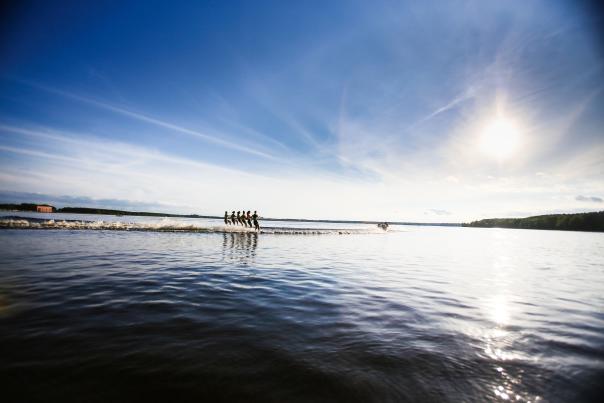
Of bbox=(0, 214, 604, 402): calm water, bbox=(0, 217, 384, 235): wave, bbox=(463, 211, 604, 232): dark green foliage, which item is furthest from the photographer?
bbox=(463, 211, 604, 232): dark green foliage

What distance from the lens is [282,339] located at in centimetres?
523

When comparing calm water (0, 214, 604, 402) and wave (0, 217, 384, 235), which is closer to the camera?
calm water (0, 214, 604, 402)

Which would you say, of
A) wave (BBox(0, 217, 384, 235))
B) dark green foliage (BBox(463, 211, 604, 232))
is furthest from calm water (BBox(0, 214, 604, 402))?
dark green foliage (BBox(463, 211, 604, 232))

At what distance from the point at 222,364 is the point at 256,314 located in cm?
256

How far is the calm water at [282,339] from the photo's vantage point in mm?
3654

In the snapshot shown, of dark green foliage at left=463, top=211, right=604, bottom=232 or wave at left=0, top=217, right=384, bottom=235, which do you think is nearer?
wave at left=0, top=217, right=384, bottom=235

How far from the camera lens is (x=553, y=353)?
522 cm

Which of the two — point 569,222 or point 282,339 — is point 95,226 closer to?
point 282,339

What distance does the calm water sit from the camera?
3654 millimetres

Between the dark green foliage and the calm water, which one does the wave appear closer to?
the calm water

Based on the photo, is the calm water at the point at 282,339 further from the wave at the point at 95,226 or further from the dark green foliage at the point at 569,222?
the dark green foliage at the point at 569,222

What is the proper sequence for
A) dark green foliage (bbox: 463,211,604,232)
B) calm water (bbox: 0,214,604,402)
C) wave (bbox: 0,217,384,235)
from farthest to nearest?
1. dark green foliage (bbox: 463,211,604,232)
2. wave (bbox: 0,217,384,235)
3. calm water (bbox: 0,214,604,402)

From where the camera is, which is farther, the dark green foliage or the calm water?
the dark green foliage

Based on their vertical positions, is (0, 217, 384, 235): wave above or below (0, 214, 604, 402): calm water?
above
